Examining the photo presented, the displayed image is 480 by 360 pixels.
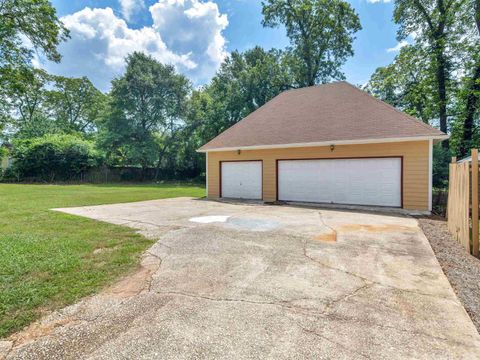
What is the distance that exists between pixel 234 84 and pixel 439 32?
14.4 meters

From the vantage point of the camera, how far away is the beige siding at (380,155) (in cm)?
833

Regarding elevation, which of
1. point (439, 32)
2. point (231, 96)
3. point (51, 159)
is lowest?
point (51, 159)

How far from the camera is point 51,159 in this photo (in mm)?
22125

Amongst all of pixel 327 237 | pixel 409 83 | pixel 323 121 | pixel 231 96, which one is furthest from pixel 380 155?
pixel 231 96

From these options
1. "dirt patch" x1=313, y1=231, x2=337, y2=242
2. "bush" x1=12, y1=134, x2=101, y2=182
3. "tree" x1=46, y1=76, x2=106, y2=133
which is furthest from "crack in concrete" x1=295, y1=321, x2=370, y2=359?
"tree" x1=46, y1=76, x2=106, y2=133

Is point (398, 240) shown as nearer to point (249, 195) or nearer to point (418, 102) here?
point (249, 195)

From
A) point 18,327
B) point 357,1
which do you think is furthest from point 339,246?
point 357,1

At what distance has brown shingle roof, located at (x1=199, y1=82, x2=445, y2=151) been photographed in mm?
8930

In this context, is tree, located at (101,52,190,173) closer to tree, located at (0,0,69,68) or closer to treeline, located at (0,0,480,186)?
treeline, located at (0,0,480,186)

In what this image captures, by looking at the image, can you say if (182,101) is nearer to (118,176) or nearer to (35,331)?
(118,176)

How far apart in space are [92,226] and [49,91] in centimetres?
3878

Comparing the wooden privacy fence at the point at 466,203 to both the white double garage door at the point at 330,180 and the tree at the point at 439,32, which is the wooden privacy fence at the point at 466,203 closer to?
the white double garage door at the point at 330,180

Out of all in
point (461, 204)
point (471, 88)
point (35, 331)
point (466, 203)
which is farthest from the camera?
point (471, 88)

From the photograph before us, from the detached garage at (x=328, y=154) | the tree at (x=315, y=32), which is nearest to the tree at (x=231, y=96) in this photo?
the tree at (x=315, y=32)
